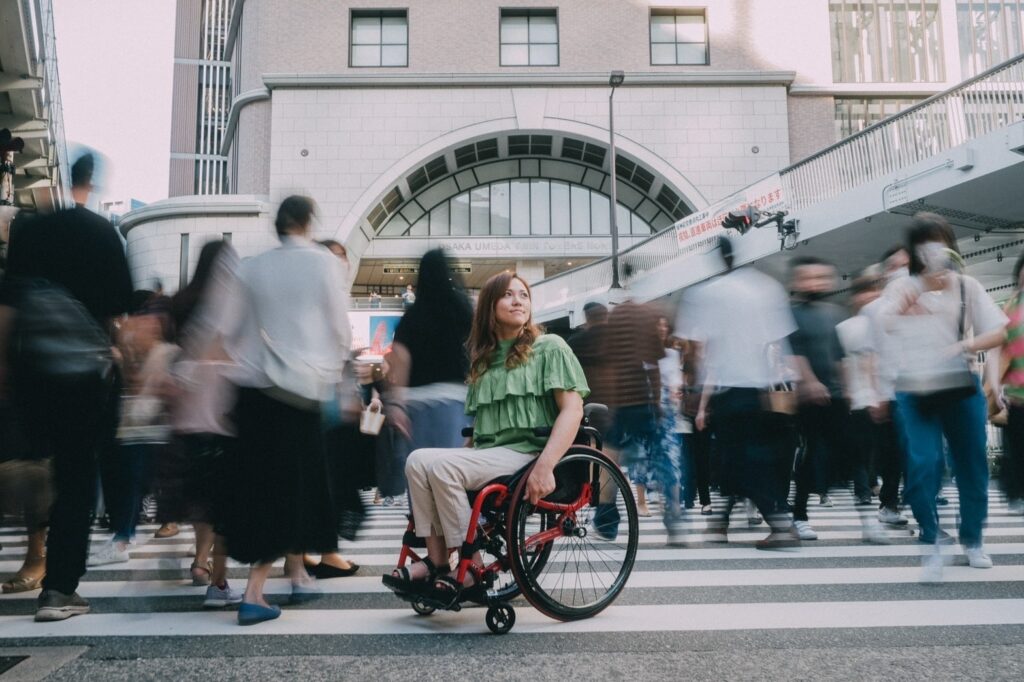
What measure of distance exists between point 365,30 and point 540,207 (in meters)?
11.2

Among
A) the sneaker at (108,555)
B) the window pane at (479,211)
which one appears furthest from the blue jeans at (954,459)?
the window pane at (479,211)

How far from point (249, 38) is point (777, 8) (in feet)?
78.7

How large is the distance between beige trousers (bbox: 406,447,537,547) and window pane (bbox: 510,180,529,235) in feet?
113

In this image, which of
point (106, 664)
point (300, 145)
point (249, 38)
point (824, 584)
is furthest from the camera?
point (249, 38)

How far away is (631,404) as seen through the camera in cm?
590

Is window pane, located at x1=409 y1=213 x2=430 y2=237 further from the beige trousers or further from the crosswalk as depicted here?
the beige trousers

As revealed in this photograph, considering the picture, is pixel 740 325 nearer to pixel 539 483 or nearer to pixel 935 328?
pixel 935 328

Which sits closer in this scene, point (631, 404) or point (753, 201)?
point (631, 404)

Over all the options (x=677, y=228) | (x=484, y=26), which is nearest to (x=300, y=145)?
(x=484, y=26)

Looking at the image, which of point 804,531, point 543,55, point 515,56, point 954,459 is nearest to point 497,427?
point 954,459

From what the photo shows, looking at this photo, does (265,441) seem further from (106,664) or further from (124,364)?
(124,364)

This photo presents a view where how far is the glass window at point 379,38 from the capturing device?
112 feet

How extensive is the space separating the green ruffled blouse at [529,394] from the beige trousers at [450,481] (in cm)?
9

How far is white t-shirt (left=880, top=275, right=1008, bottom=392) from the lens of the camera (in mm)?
4102
